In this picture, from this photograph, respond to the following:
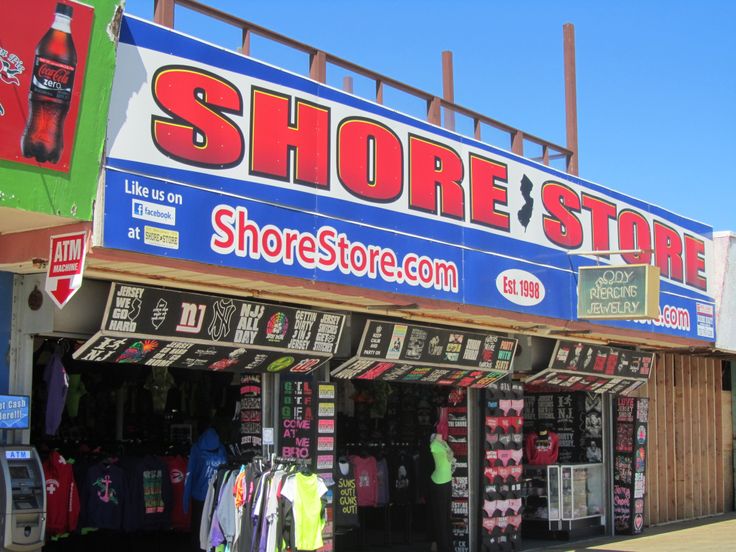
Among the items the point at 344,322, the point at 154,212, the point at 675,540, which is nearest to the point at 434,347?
the point at 344,322

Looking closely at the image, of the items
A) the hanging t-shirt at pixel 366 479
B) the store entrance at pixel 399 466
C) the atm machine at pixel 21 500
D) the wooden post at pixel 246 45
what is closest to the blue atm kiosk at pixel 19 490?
the atm machine at pixel 21 500

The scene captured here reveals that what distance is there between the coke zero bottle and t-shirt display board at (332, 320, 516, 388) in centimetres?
522

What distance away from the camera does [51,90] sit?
830cm

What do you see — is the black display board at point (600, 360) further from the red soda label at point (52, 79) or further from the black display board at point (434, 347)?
the red soda label at point (52, 79)

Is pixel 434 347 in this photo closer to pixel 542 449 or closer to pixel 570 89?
pixel 542 449

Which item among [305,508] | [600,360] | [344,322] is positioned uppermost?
[344,322]

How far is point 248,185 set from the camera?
10.1 meters

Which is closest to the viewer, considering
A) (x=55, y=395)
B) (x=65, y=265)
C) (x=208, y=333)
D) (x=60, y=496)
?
(x=65, y=265)

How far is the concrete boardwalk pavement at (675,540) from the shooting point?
1575cm

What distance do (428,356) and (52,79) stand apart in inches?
265

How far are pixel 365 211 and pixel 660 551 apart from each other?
7694 millimetres

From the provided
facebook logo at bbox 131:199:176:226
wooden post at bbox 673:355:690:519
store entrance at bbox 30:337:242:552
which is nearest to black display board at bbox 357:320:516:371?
store entrance at bbox 30:337:242:552

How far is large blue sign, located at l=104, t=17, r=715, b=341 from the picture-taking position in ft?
29.9

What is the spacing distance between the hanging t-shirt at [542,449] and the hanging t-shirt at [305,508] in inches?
284
